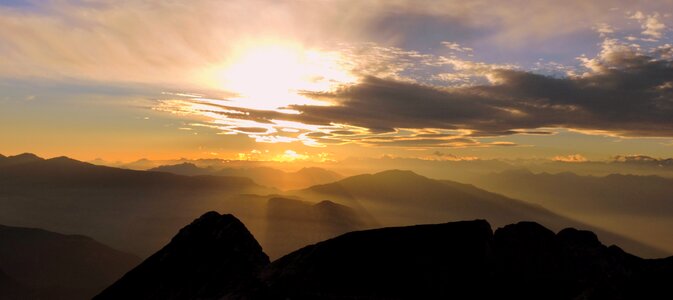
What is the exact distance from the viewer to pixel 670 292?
2678cm

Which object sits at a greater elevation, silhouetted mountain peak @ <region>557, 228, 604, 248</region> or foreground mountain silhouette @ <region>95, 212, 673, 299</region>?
foreground mountain silhouette @ <region>95, 212, 673, 299</region>

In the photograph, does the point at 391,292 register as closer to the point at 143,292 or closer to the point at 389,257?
the point at 389,257

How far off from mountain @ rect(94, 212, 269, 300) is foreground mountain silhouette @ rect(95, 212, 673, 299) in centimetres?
13

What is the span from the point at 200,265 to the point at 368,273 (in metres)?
20.4

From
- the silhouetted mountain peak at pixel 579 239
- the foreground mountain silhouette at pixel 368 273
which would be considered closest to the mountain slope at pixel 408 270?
the foreground mountain silhouette at pixel 368 273

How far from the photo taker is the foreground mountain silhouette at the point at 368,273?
34.0 metres

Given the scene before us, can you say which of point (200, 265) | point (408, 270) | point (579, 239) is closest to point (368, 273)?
point (408, 270)

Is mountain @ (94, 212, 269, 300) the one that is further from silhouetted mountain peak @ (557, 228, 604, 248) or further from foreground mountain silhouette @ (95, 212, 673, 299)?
silhouetted mountain peak @ (557, 228, 604, 248)

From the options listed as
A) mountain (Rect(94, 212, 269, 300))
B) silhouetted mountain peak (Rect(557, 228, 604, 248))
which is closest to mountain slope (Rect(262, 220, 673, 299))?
mountain (Rect(94, 212, 269, 300))

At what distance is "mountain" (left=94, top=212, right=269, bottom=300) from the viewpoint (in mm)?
43853

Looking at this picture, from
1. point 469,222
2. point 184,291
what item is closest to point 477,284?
point 469,222

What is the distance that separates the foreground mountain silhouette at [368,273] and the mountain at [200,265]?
0.13 meters

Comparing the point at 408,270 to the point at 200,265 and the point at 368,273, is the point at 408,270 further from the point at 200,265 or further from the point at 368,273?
the point at 200,265

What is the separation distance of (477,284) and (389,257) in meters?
7.48
